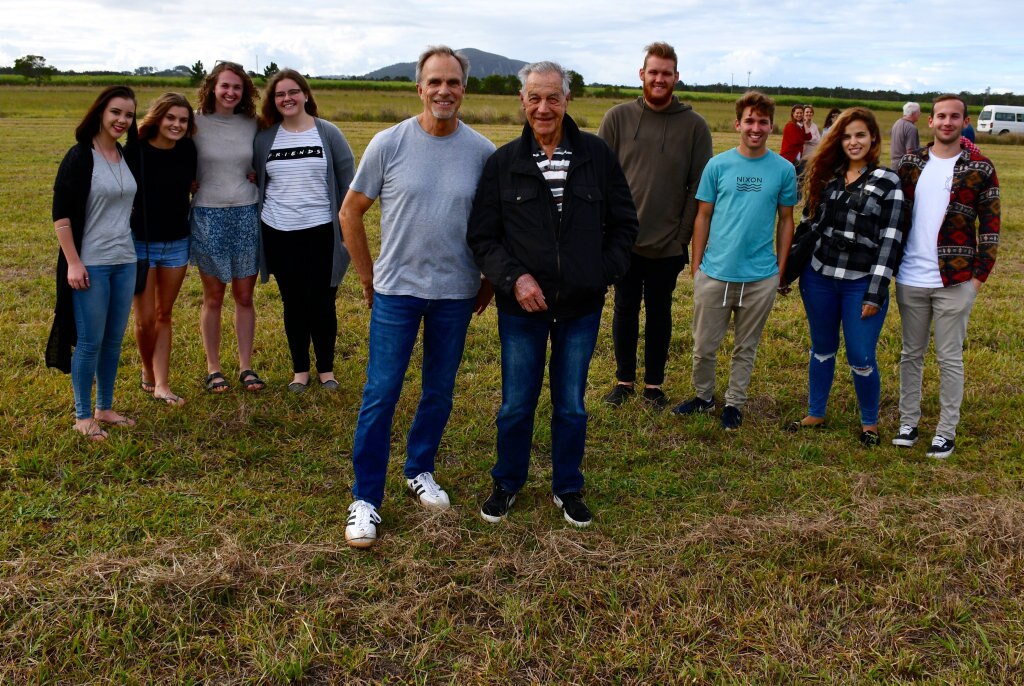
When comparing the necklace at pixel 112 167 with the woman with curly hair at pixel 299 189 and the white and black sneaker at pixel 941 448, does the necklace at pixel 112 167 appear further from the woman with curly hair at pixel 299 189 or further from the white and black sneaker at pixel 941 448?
the white and black sneaker at pixel 941 448

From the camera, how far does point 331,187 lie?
17.3ft

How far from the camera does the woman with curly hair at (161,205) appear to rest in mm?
4895

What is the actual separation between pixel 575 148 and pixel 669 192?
5.94 feet

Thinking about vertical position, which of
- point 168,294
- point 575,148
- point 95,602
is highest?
point 575,148

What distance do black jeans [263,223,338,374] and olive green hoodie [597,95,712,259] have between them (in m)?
2.04

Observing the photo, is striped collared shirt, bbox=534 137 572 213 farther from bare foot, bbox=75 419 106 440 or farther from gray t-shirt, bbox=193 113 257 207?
bare foot, bbox=75 419 106 440

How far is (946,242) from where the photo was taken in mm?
4516

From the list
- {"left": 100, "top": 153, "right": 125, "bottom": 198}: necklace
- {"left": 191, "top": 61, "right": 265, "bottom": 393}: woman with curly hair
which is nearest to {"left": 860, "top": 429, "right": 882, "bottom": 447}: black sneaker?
{"left": 191, "top": 61, "right": 265, "bottom": 393}: woman with curly hair

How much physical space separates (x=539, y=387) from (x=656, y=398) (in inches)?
78.1

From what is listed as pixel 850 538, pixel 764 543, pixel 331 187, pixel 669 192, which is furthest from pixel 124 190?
pixel 850 538

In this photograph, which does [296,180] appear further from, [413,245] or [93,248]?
[413,245]

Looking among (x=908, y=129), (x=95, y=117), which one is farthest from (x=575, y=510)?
(x=908, y=129)

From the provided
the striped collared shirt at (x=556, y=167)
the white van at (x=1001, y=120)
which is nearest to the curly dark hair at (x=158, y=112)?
the striped collared shirt at (x=556, y=167)

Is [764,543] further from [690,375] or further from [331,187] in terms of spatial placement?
[331,187]
